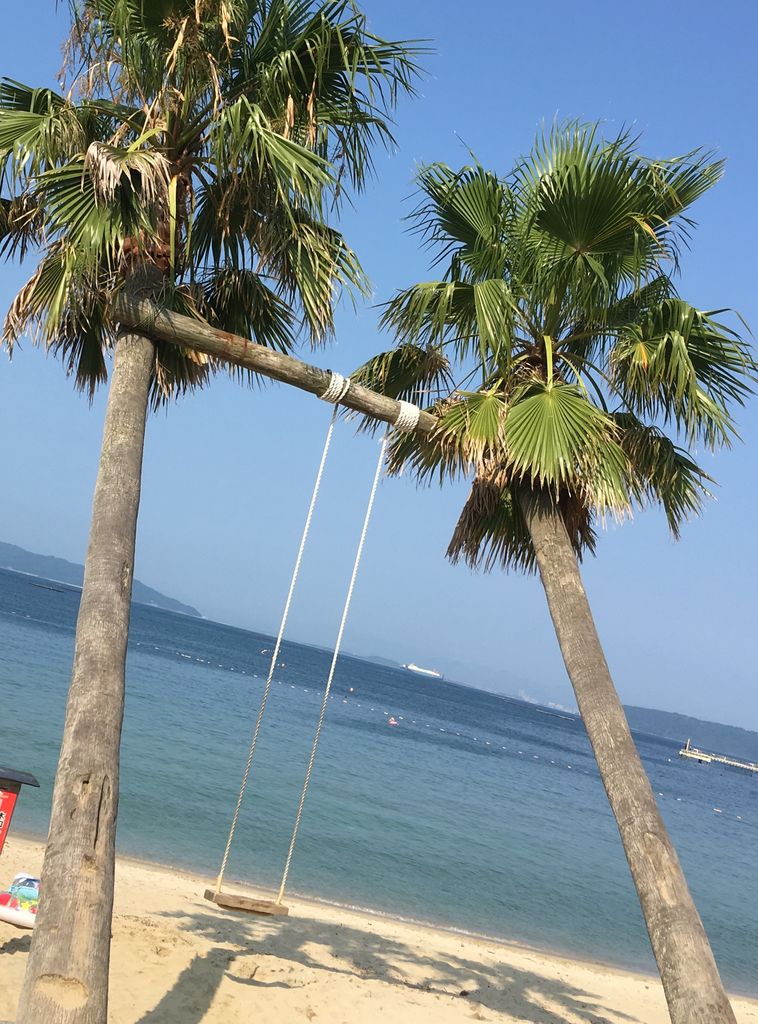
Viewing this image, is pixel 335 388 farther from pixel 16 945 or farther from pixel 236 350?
pixel 16 945

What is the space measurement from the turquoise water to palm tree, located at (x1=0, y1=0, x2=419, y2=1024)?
10.7 m

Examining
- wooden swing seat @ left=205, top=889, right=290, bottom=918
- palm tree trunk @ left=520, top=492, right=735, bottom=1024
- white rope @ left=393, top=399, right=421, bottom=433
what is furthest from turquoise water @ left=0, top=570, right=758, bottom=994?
white rope @ left=393, top=399, right=421, bottom=433

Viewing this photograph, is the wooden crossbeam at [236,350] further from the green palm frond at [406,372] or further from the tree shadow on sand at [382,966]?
the tree shadow on sand at [382,966]

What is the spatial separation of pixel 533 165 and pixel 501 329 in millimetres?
1222

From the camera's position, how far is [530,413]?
6617 mm

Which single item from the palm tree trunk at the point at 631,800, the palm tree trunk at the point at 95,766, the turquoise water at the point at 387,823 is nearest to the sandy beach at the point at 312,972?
the turquoise water at the point at 387,823

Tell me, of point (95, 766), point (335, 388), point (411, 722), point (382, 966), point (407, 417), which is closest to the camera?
point (95, 766)

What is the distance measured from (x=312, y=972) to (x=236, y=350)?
5.84 m

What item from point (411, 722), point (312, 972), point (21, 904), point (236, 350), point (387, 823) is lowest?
point (411, 722)

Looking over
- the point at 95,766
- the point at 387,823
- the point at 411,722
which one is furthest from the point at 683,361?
the point at 411,722

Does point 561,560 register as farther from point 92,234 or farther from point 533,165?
point 92,234

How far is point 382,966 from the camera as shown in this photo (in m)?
9.99

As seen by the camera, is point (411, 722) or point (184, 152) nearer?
point (184, 152)

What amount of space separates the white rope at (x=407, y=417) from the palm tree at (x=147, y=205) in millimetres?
865
